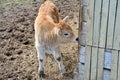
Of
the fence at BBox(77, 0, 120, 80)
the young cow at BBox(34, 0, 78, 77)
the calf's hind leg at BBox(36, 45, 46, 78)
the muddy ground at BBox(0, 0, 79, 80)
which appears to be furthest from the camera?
the muddy ground at BBox(0, 0, 79, 80)

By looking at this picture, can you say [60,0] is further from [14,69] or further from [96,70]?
[96,70]

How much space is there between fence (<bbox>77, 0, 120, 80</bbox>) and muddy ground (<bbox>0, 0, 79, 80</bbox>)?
47.0 inches

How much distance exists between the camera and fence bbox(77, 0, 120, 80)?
419 cm

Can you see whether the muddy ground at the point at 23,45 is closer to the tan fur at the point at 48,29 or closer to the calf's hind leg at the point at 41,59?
the calf's hind leg at the point at 41,59

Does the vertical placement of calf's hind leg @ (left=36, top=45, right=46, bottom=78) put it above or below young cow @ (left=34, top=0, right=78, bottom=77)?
below

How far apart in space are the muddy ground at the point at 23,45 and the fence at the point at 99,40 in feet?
3.92

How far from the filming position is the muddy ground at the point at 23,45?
5.93 m

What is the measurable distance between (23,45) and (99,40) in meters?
2.71

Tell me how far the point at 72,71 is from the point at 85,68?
1.20 m

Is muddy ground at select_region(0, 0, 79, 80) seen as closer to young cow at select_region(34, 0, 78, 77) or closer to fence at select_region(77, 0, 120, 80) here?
young cow at select_region(34, 0, 78, 77)

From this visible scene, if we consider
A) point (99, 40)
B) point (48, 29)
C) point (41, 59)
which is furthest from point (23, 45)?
point (99, 40)

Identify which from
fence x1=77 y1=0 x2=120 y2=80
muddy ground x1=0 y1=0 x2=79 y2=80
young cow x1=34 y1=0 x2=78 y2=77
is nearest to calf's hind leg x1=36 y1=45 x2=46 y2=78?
young cow x1=34 y1=0 x2=78 y2=77

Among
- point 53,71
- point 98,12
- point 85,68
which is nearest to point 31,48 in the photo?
point 53,71

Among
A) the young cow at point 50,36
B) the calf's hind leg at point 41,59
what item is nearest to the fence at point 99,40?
the young cow at point 50,36
